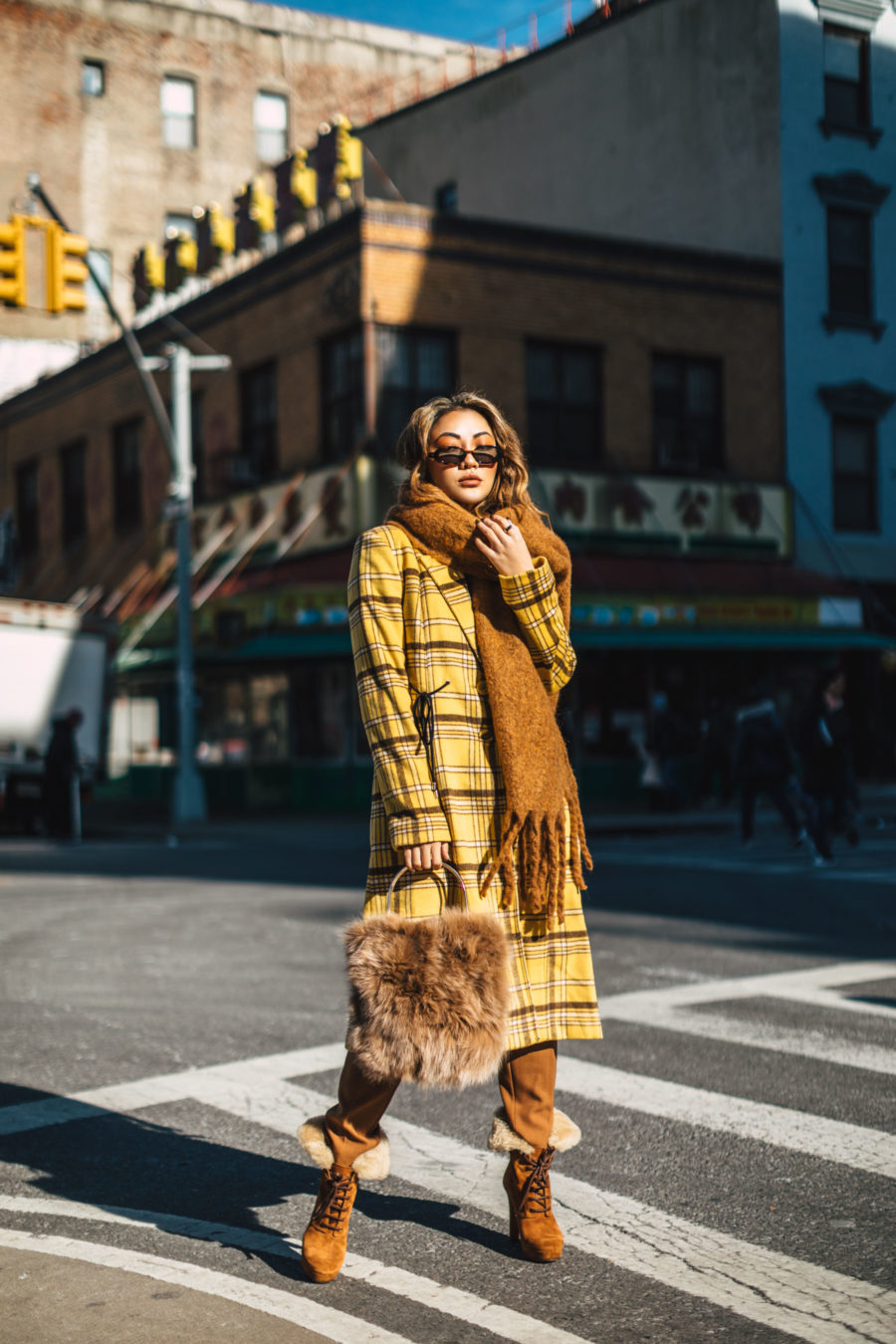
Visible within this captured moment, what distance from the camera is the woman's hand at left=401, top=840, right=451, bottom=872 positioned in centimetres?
364

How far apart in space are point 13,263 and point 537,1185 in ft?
47.3

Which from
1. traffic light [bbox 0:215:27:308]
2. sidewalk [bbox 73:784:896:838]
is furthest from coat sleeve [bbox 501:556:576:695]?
sidewalk [bbox 73:784:896:838]

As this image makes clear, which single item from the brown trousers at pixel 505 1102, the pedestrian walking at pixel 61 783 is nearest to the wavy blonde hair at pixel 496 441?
the brown trousers at pixel 505 1102

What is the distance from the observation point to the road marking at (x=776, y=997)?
628 centimetres

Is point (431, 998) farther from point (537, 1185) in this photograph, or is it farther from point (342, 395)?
point (342, 395)

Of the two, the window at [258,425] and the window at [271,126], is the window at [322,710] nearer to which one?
the window at [258,425]

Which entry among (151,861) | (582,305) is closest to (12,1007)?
(151,861)

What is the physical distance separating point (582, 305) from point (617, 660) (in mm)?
5952

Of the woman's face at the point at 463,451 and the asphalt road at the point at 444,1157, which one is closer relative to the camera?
the asphalt road at the point at 444,1157

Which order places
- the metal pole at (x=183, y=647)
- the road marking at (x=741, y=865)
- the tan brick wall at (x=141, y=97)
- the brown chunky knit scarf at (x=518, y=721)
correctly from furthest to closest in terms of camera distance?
the tan brick wall at (x=141, y=97) < the metal pole at (x=183, y=647) < the road marking at (x=741, y=865) < the brown chunky knit scarf at (x=518, y=721)

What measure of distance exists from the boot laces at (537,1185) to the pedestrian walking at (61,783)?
16501mm

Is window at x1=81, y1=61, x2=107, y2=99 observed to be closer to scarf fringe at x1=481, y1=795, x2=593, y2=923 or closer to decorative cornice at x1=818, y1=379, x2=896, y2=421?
decorative cornice at x1=818, y1=379, x2=896, y2=421

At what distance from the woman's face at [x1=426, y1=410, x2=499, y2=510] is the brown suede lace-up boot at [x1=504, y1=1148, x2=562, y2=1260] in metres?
1.70

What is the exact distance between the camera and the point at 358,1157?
3760 mm
